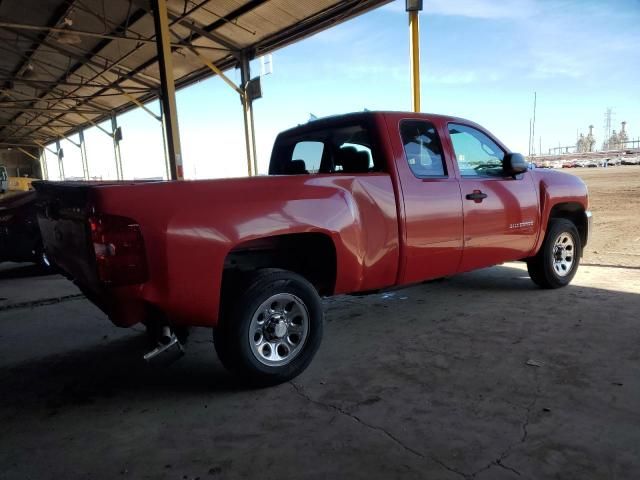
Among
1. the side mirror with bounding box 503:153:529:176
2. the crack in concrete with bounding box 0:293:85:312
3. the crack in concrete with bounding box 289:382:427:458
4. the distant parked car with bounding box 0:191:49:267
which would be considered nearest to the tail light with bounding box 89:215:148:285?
the crack in concrete with bounding box 289:382:427:458

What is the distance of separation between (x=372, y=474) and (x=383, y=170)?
2.18m

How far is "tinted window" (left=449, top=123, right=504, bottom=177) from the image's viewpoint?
4.11 metres

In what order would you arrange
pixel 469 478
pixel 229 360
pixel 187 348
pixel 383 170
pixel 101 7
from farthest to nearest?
1. pixel 101 7
2. pixel 187 348
3. pixel 383 170
4. pixel 229 360
5. pixel 469 478

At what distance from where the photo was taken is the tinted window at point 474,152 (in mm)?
4105

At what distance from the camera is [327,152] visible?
4.12m

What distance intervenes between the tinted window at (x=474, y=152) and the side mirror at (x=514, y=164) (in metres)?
Result: 0.11

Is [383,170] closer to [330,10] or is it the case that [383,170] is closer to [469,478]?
[469,478]

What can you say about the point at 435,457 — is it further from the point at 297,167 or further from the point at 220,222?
the point at 297,167

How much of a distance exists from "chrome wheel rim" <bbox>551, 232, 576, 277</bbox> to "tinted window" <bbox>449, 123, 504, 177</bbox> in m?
1.35

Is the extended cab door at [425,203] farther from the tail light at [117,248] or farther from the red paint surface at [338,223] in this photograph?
the tail light at [117,248]

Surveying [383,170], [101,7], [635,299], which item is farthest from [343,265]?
[101,7]

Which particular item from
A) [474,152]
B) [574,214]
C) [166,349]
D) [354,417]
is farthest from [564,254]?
[166,349]

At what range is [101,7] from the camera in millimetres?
12898

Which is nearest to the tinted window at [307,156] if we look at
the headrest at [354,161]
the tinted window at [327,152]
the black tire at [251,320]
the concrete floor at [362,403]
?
the tinted window at [327,152]
